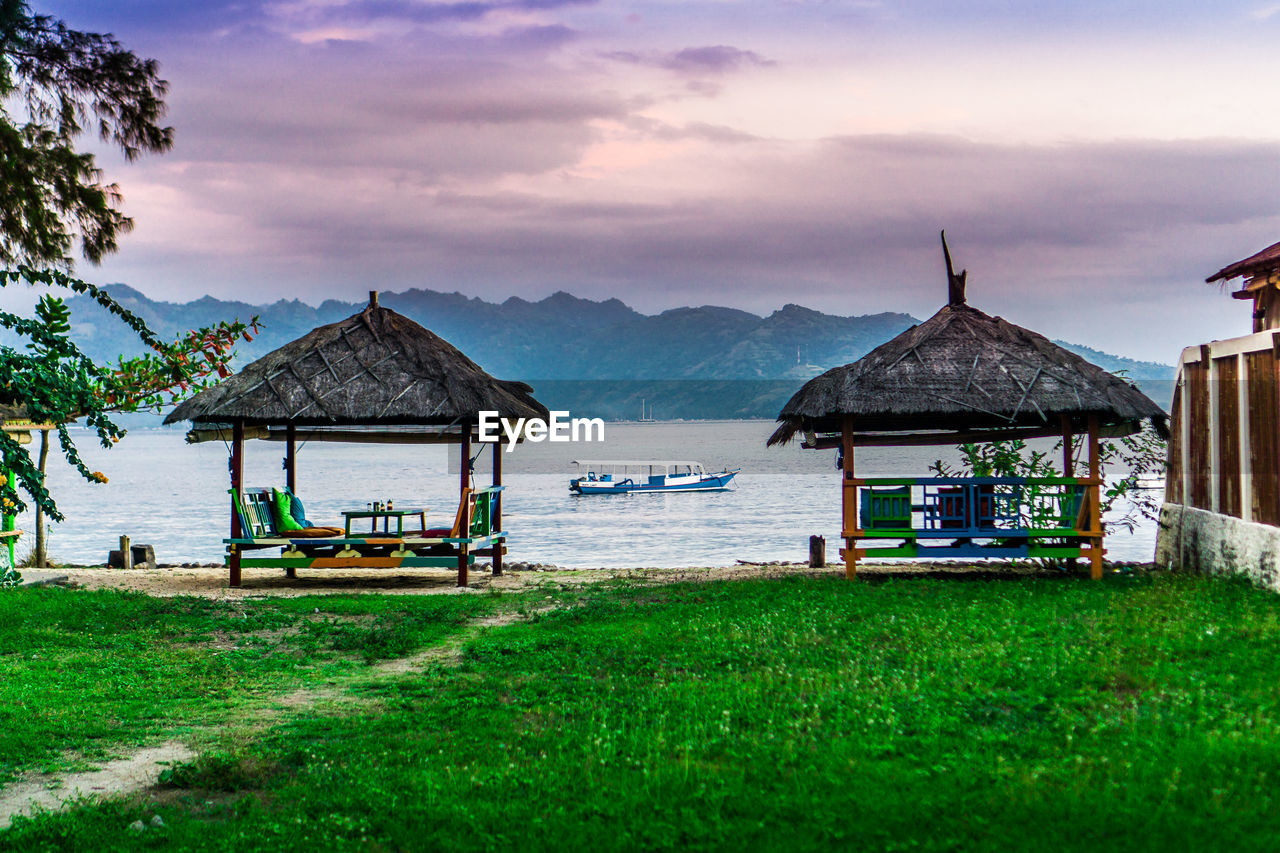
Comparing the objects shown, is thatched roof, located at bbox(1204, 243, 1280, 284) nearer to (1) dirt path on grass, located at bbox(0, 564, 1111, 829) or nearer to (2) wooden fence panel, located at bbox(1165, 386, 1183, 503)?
(2) wooden fence panel, located at bbox(1165, 386, 1183, 503)

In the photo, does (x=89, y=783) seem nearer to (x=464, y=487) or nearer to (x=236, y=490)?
(x=464, y=487)

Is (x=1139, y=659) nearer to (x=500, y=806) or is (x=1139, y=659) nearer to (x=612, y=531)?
(x=500, y=806)

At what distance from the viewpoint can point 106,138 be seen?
9.38 metres

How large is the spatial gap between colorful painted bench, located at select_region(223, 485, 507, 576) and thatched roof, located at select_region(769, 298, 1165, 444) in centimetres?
506

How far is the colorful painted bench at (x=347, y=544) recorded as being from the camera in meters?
15.6

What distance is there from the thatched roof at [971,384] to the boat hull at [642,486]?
56.5 m

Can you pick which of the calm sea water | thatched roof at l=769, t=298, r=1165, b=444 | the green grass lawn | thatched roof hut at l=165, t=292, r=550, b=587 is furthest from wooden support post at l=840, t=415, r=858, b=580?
the calm sea water

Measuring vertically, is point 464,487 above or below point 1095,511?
above

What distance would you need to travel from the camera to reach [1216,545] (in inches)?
504

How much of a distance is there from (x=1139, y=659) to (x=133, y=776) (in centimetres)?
672

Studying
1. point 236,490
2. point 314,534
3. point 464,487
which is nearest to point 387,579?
point 314,534

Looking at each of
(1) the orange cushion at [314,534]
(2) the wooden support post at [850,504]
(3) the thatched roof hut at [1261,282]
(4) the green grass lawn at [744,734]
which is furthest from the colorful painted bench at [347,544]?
(3) the thatched roof hut at [1261,282]

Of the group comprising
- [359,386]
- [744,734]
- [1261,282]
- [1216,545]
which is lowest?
[744,734]

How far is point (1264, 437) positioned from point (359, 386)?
11985 mm
